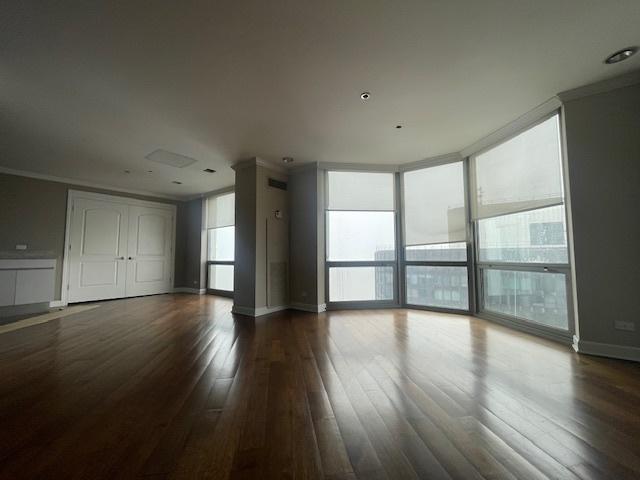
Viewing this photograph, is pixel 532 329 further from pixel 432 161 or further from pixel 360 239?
pixel 432 161

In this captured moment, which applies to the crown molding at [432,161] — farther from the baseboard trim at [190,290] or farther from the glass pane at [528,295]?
the baseboard trim at [190,290]

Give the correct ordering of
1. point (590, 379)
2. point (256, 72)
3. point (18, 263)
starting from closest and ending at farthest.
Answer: point (590, 379) → point (256, 72) → point (18, 263)

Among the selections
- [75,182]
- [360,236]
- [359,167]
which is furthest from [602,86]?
[75,182]

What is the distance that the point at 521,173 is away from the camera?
341 centimetres

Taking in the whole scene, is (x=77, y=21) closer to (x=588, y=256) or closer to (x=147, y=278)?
(x=588, y=256)

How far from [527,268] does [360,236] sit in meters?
2.51

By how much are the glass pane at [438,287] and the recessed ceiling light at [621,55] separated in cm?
288

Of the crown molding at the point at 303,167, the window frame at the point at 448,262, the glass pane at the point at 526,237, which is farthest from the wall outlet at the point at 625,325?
the crown molding at the point at 303,167

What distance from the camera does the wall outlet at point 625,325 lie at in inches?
96.9

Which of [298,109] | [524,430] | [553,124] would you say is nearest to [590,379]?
[524,430]

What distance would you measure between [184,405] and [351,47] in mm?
2948

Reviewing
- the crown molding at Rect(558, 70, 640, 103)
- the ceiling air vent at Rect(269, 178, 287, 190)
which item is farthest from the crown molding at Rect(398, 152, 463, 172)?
the ceiling air vent at Rect(269, 178, 287, 190)

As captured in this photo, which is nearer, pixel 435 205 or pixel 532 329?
pixel 532 329

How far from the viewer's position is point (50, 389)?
1.97 meters
